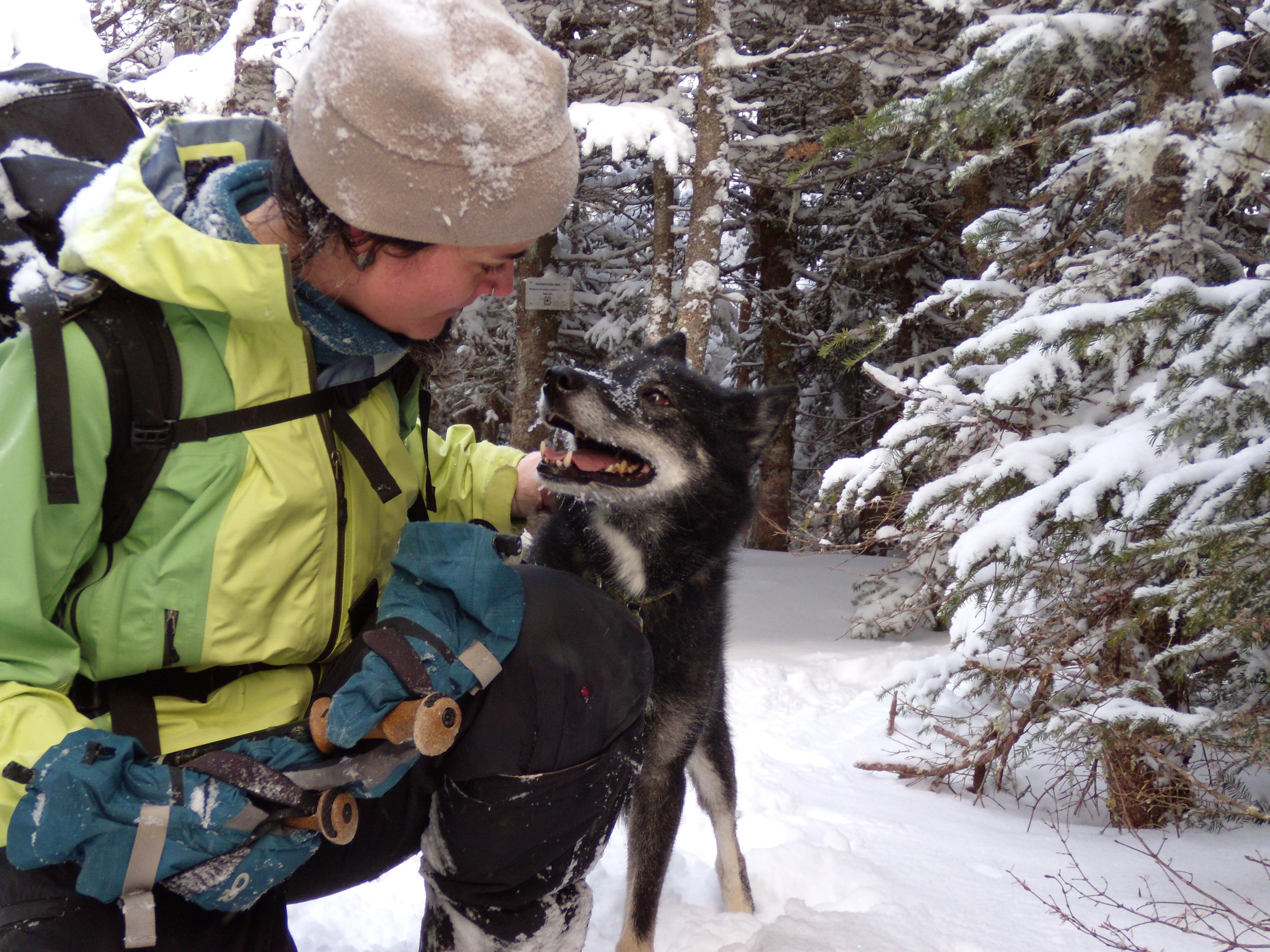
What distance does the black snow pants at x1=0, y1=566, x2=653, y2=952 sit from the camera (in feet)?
5.16

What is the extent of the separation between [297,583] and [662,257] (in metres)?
5.47

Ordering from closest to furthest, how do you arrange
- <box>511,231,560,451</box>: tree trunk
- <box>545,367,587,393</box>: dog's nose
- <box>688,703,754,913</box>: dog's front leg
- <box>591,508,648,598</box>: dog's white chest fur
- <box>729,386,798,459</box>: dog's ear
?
<box>545,367,587,393</box>: dog's nose
<box>591,508,648,598</box>: dog's white chest fur
<box>688,703,754,913</box>: dog's front leg
<box>729,386,798,459</box>: dog's ear
<box>511,231,560,451</box>: tree trunk

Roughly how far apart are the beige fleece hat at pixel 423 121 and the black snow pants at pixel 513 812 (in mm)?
775

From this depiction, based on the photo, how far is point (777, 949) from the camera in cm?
205

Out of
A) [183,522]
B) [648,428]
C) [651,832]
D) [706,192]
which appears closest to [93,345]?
[183,522]

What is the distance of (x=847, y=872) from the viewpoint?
2490mm

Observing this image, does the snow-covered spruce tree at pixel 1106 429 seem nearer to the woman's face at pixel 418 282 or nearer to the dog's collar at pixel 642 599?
the dog's collar at pixel 642 599

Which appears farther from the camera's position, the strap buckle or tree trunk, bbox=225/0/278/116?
tree trunk, bbox=225/0/278/116

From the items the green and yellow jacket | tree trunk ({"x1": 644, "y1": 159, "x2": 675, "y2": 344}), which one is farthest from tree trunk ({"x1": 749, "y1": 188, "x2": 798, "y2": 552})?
the green and yellow jacket

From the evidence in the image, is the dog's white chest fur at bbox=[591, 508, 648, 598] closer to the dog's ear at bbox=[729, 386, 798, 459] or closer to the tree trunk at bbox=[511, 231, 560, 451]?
the dog's ear at bbox=[729, 386, 798, 459]

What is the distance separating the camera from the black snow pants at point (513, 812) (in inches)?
61.9

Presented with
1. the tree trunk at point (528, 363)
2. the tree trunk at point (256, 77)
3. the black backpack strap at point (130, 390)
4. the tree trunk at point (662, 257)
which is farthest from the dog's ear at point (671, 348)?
the tree trunk at point (528, 363)

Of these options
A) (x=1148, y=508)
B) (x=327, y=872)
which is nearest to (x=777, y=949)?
(x=327, y=872)

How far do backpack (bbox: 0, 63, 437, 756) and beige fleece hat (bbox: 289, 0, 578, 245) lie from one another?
0.35 m
